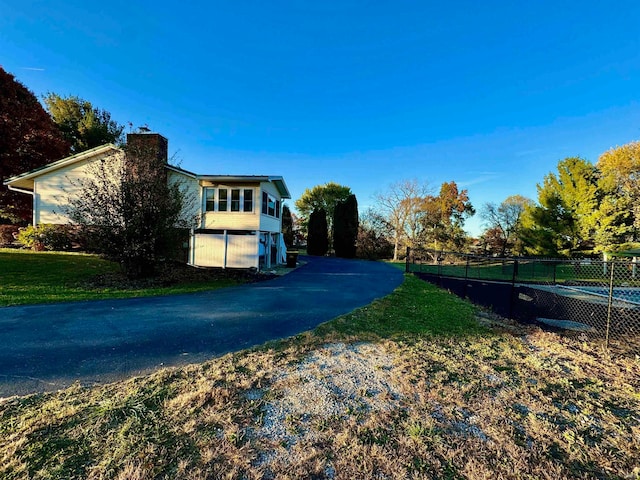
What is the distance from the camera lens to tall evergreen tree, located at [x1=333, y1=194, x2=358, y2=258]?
93.5ft

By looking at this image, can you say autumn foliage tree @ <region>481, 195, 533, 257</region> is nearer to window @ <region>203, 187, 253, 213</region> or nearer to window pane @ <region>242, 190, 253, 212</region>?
window pane @ <region>242, 190, 253, 212</region>

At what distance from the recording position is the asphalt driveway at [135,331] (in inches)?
133

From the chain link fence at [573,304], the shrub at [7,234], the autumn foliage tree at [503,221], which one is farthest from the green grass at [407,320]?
the autumn foliage tree at [503,221]

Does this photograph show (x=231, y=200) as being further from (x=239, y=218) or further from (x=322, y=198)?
(x=322, y=198)

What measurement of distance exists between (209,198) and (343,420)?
13.0 m

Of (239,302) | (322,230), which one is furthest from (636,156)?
(239,302)

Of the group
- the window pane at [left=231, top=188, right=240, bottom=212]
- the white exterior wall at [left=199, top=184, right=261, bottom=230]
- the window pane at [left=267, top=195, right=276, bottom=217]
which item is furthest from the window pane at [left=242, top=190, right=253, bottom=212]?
the window pane at [left=267, top=195, right=276, bottom=217]

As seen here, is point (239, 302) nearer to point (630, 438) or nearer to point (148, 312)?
point (148, 312)

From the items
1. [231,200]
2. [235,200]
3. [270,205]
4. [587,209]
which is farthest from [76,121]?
[587,209]

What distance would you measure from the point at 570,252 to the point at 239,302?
25706 millimetres

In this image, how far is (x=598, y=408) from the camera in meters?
2.85

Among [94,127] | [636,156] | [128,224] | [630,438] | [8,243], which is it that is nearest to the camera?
[630,438]

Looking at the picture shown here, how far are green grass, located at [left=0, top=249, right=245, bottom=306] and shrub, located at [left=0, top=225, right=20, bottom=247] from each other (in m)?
4.92

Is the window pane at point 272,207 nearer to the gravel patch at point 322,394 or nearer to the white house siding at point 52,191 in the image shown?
the white house siding at point 52,191
